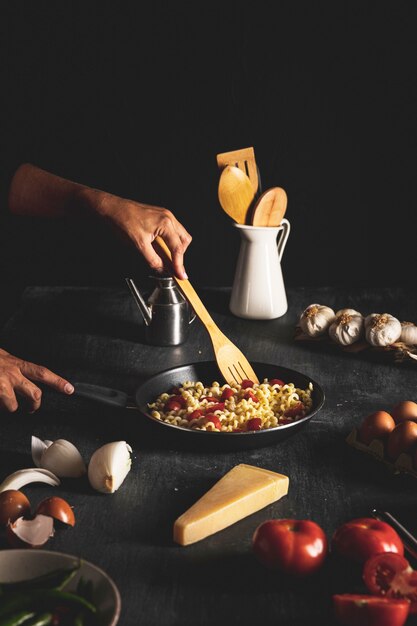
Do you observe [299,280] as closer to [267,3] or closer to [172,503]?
[267,3]

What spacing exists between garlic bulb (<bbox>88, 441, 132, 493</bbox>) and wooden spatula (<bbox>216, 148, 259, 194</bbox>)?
1.08m

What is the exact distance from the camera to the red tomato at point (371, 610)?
1031 millimetres

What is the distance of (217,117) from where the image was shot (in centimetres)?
266

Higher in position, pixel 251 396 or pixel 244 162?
pixel 244 162

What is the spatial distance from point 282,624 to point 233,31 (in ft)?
6.46

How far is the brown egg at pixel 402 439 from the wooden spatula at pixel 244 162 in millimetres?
1041

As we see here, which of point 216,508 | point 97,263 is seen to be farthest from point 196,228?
point 216,508

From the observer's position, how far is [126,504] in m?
1.39

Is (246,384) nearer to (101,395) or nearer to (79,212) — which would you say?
(101,395)

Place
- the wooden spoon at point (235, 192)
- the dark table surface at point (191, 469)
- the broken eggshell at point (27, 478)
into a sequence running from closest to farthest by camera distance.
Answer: the dark table surface at point (191, 469) → the broken eggshell at point (27, 478) → the wooden spoon at point (235, 192)

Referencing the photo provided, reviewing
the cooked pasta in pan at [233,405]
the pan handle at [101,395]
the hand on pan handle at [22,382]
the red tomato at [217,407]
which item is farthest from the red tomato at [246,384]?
the hand on pan handle at [22,382]

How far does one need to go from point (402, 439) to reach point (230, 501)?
1.15 ft

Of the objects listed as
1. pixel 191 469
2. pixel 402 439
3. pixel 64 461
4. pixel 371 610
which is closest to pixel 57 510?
pixel 64 461

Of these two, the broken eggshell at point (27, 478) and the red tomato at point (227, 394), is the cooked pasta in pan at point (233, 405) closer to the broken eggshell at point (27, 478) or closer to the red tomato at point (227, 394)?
the red tomato at point (227, 394)
